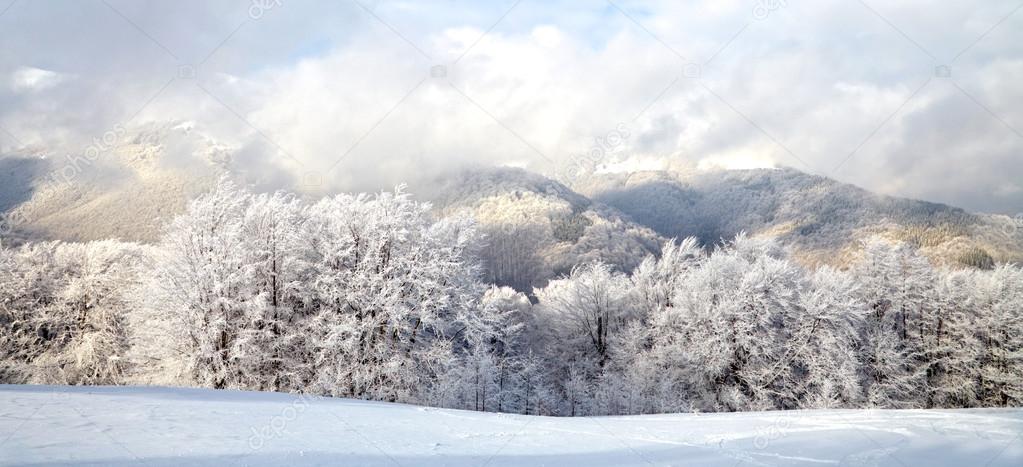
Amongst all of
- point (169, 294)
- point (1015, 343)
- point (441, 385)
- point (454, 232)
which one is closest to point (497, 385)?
point (441, 385)

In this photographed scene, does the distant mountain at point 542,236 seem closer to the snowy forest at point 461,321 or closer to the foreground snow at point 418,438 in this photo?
the snowy forest at point 461,321

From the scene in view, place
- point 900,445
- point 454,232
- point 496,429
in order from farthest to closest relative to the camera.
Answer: point 454,232
point 496,429
point 900,445

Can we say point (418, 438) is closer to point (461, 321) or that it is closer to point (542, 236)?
point (461, 321)

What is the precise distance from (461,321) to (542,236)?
128 m

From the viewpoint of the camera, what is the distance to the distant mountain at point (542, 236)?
423ft

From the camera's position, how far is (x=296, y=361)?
24516mm

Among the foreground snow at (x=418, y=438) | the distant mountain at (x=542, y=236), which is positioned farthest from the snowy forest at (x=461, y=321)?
the distant mountain at (x=542, y=236)

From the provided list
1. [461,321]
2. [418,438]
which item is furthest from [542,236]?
[418,438]

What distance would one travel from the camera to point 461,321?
87.6 feet

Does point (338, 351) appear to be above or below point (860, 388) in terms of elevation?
above

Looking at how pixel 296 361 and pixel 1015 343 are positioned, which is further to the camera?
pixel 1015 343

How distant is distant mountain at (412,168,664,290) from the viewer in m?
129

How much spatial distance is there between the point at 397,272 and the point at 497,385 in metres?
10.2

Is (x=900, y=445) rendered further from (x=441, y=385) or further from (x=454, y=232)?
(x=454, y=232)
